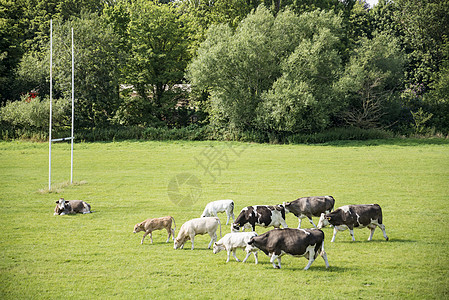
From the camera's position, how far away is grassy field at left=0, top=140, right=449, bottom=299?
11.3 metres

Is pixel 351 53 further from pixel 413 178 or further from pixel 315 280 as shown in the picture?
pixel 315 280

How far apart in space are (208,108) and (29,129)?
20607 millimetres

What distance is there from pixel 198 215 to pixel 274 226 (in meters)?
4.28

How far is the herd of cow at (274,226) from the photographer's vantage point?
12133mm

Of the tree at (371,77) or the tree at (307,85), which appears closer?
the tree at (307,85)

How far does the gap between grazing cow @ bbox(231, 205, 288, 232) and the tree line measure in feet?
100

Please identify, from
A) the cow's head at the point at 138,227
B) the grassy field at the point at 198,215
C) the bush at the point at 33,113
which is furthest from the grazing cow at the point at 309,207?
the bush at the point at 33,113

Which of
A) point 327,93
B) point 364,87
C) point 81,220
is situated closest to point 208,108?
point 327,93

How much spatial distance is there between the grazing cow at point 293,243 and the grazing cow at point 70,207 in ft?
33.9

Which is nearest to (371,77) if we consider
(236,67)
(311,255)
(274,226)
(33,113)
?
(236,67)

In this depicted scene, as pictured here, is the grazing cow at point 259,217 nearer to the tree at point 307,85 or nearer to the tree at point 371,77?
the tree at point 307,85

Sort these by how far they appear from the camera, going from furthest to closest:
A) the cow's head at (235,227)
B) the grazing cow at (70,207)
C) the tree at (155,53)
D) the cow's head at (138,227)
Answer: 1. the tree at (155,53)
2. the grazing cow at (70,207)
3. the cow's head at (138,227)
4. the cow's head at (235,227)

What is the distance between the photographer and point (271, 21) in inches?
1950

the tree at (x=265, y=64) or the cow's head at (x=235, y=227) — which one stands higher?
the tree at (x=265, y=64)
